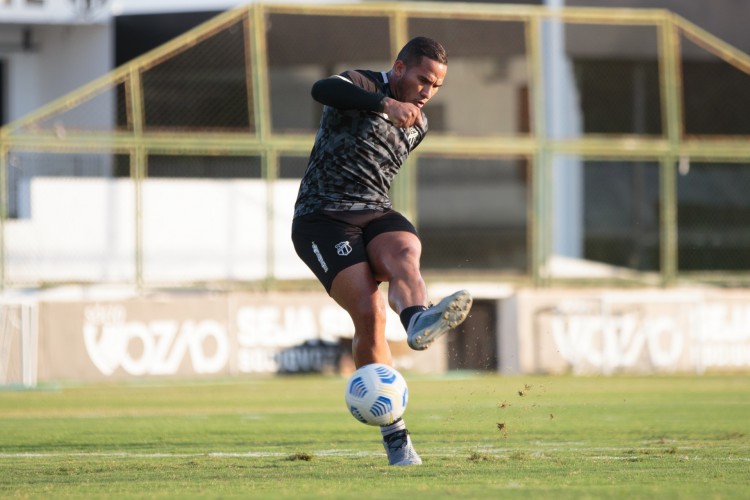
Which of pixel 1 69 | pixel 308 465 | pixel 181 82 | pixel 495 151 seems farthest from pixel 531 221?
pixel 308 465

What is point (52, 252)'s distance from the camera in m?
19.0

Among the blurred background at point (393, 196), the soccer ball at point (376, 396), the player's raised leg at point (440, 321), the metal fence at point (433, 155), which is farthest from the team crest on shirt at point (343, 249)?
the metal fence at point (433, 155)

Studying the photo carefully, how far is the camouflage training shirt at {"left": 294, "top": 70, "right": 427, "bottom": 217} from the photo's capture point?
7.20m

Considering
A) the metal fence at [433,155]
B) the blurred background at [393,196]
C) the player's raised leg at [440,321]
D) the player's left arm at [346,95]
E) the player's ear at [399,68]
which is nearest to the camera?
the player's raised leg at [440,321]

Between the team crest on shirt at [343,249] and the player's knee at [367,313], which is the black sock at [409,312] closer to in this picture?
the player's knee at [367,313]

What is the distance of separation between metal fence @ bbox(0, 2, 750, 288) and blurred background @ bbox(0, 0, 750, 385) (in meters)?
0.04

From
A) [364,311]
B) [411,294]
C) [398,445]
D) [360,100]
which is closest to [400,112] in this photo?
[360,100]

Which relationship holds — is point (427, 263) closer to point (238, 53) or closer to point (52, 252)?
point (238, 53)

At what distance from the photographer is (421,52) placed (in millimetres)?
7094

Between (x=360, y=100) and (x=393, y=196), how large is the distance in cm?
1373

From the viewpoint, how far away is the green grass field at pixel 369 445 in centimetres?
590

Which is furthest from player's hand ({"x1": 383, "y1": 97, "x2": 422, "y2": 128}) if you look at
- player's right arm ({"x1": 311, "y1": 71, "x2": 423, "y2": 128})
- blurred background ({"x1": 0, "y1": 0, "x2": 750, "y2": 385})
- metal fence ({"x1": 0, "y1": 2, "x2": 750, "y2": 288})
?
metal fence ({"x1": 0, "y1": 2, "x2": 750, "y2": 288})

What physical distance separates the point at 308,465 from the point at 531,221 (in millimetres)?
14584

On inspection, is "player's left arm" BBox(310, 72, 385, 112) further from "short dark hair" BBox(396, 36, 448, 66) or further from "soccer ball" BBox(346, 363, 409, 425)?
"soccer ball" BBox(346, 363, 409, 425)
